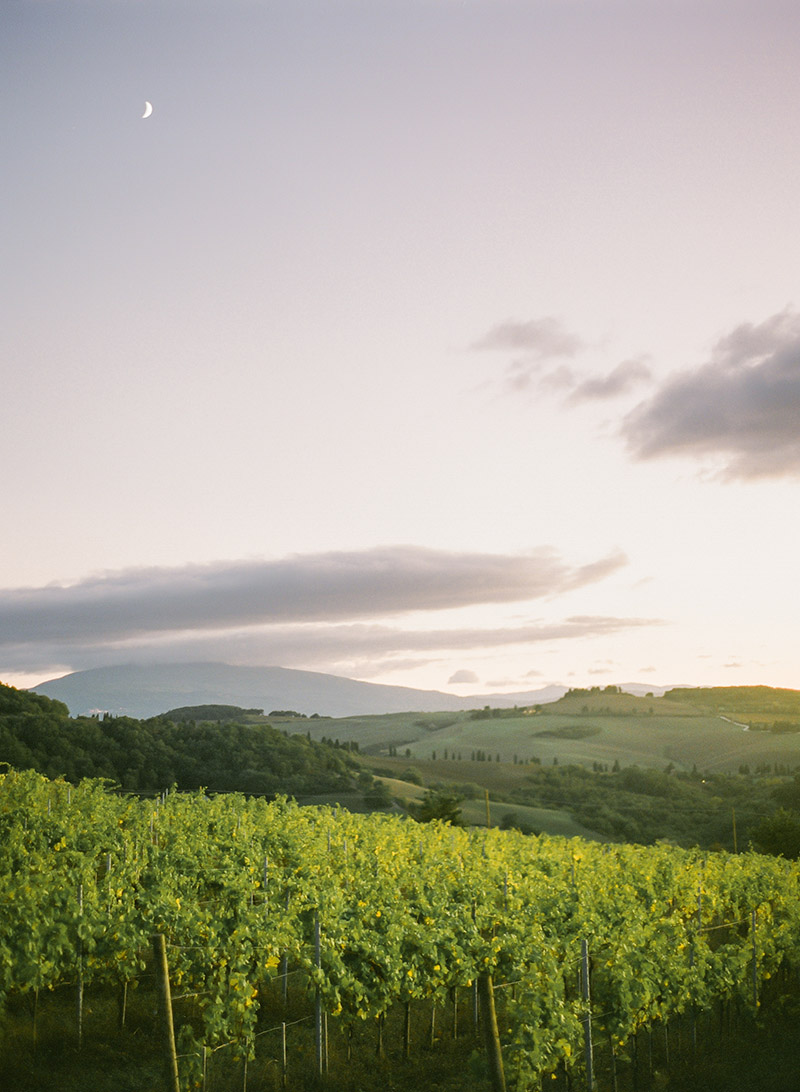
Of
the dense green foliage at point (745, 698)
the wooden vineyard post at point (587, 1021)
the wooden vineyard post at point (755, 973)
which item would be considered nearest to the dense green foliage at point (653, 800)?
the wooden vineyard post at point (755, 973)

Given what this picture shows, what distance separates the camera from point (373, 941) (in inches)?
469

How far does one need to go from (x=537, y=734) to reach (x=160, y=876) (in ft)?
451

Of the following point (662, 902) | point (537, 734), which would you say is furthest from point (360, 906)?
point (537, 734)

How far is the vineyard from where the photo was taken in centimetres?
1121

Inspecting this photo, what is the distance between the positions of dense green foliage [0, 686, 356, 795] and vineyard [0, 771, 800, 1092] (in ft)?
157

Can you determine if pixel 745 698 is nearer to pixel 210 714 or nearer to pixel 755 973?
pixel 210 714

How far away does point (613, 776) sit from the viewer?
98375 millimetres

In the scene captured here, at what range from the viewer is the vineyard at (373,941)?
1121 centimetres

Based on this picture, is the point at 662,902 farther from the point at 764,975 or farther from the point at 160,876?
the point at 160,876

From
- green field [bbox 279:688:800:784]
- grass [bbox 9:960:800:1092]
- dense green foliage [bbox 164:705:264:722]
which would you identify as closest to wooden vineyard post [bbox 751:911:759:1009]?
grass [bbox 9:960:800:1092]

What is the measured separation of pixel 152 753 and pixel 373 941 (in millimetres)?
60937

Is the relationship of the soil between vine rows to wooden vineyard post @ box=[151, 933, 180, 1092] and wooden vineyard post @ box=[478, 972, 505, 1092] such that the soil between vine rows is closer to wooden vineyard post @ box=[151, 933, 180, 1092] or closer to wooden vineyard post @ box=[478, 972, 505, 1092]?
wooden vineyard post @ box=[478, 972, 505, 1092]

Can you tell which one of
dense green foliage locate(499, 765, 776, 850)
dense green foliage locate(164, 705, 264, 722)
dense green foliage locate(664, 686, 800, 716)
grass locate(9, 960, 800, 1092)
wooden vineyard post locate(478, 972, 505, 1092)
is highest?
wooden vineyard post locate(478, 972, 505, 1092)

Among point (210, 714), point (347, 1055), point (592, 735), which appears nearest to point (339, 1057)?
point (347, 1055)
